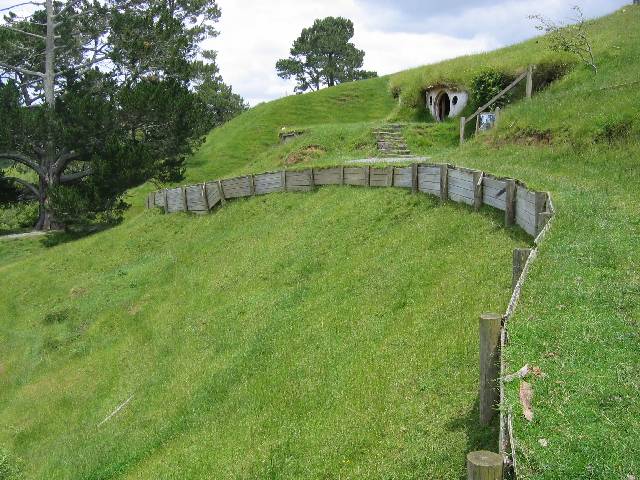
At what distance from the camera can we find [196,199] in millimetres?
27938

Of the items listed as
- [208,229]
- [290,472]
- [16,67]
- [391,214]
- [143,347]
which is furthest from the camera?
[16,67]

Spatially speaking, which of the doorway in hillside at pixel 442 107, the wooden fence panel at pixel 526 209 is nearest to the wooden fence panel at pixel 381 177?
the wooden fence panel at pixel 526 209

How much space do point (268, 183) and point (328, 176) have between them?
3.20 m

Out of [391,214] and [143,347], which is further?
[391,214]

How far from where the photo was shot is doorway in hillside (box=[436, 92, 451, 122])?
3650 cm

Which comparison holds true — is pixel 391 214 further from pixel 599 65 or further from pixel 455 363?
pixel 599 65

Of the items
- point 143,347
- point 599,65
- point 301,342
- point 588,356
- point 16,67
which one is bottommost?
point 143,347

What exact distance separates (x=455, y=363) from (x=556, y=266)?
2155 millimetres

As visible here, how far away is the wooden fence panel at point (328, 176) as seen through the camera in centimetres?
2312

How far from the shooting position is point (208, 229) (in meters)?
25.2

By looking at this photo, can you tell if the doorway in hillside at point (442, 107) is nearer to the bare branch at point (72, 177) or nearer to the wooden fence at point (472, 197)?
the wooden fence at point (472, 197)

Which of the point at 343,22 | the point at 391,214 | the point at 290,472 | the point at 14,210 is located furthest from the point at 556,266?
the point at 343,22

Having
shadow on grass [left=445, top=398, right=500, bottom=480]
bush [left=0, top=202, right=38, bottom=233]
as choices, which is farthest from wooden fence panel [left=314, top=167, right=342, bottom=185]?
bush [left=0, top=202, right=38, bottom=233]

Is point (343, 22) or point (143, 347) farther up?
point (343, 22)
